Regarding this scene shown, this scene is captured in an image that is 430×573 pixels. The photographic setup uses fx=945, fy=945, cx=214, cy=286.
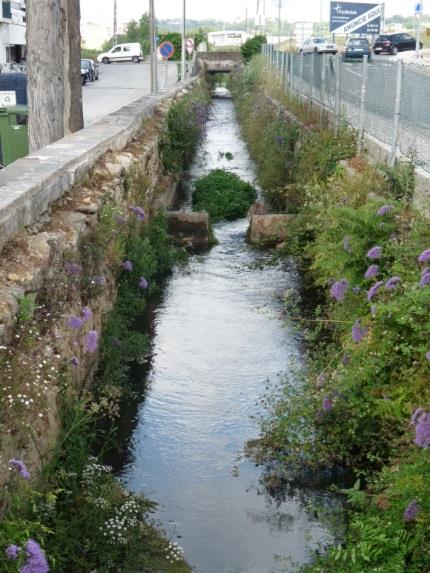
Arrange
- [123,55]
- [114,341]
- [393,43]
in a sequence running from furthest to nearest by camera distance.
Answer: [123,55] < [393,43] < [114,341]

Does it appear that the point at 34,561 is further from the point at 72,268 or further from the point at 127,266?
the point at 127,266

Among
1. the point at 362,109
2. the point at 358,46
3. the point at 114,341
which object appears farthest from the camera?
the point at 358,46

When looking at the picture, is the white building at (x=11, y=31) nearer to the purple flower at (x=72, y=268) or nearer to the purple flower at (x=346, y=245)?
the purple flower at (x=346, y=245)

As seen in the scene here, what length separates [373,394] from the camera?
6.18 m

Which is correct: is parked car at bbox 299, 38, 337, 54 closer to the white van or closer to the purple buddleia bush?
the white van

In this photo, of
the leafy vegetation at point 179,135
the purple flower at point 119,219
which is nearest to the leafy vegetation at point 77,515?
the purple flower at point 119,219

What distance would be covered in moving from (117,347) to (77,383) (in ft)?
5.59

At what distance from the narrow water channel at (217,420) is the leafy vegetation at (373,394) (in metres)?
0.33

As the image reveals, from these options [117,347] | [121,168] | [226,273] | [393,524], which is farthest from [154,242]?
[393,524]

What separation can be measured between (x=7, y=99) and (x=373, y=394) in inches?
429

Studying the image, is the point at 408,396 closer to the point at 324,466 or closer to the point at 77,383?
the point at 324,466

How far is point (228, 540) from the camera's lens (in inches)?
234

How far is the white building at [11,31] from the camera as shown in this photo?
169 ft

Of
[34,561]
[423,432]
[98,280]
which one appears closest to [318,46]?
[98,280]
